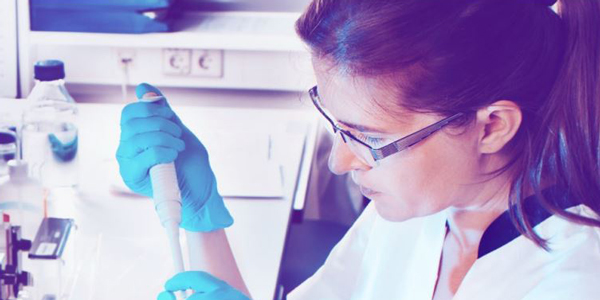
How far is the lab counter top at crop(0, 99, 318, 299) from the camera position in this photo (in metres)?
1.31

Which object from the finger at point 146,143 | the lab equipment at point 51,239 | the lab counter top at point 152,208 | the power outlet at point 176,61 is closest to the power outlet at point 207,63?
the power outlet at point 176,61

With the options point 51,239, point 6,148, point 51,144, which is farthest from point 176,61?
point 51,239

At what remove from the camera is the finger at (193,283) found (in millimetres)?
1076

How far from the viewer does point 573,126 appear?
1019 mm

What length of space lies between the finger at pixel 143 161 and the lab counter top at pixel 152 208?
0.17 metres

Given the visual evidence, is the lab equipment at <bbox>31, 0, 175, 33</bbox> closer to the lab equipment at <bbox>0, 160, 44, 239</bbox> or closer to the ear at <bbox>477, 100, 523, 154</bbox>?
the lab equipment at <bbox>0, 160, 44, 239</bbox>

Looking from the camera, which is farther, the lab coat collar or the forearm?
the forearm

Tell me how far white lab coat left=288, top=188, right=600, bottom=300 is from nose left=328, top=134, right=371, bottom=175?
0.24 meters

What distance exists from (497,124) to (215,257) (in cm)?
57

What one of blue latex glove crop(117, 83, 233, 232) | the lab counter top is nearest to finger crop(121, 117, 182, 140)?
blue latex glove crop(117, 83, 233, 232)

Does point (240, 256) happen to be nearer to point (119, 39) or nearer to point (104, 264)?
point (104, 264)

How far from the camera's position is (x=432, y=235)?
1265mm

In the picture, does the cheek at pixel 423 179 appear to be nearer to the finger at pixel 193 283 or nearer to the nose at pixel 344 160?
the nose at pixel 344 160

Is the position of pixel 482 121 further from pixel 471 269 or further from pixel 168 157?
pixel 168 157
